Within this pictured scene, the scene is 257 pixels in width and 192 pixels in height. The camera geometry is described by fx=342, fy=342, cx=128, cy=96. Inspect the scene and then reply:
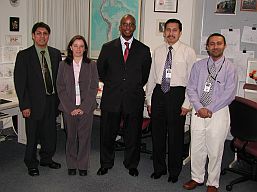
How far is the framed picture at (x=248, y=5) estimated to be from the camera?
4379 mm

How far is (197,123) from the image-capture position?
122 inches

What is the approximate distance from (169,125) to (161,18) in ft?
7.13

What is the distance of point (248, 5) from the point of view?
4414 millimetres

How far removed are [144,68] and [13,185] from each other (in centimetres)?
167

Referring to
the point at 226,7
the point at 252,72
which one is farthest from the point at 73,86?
the point at 226,7

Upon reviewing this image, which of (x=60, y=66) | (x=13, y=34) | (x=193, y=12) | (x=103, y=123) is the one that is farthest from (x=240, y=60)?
(x=13, y=34)

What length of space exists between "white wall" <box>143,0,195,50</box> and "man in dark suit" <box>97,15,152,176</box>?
1.62 m

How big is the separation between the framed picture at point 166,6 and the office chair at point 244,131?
2045 mm

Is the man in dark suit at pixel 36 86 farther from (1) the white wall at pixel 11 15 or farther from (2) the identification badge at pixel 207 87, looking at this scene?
(2) the identification badge at pixel 207 87

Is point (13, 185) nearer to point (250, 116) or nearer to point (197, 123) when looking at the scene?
point (197, 123)

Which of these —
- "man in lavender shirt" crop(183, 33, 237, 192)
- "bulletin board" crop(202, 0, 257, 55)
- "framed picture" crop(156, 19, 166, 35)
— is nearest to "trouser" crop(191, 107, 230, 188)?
"man in lavender shirt" crop(183, 33, 237, 192)

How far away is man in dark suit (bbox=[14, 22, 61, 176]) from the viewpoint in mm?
3264

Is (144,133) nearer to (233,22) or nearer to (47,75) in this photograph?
(47,75)

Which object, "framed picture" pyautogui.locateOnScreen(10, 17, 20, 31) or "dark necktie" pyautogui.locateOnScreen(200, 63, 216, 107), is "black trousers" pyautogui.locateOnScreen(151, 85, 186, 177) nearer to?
"dark necktie" pyautogui.locateOnScreen(200, 63, 216, 107)
